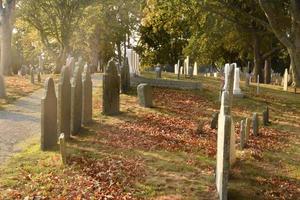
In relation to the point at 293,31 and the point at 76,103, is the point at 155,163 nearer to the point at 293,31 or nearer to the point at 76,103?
the point at 76,103

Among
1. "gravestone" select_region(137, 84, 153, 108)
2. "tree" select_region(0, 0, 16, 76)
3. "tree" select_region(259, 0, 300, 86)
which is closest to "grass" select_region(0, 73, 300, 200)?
"gravestone" select_region(137, 84, 153, 108)

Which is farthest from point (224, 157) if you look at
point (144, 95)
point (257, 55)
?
point (257, 55)

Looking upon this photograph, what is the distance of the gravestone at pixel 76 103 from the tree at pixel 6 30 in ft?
62.8

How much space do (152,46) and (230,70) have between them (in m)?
41.2

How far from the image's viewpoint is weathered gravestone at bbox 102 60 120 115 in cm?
1546

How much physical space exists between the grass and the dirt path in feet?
1.56

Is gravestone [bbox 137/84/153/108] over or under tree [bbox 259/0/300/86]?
under

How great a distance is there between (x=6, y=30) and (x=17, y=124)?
1913 centimetres

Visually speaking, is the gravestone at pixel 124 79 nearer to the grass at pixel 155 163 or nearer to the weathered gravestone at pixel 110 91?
the grass at pixel 155 163

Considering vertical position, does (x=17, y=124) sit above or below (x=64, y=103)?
below

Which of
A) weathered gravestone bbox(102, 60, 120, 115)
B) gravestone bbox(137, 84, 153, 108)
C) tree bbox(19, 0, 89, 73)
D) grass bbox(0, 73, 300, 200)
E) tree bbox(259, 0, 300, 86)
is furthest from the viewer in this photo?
tree bbox(19, 0, 89, 73)

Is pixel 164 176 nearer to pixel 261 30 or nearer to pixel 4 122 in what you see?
pixel 4 122

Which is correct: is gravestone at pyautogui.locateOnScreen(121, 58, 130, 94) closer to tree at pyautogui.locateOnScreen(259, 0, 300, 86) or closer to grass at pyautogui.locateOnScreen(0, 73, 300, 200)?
grass at pyautogui.locateOnScreen(0, 73, 300, 200)

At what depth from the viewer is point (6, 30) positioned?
31.5m
